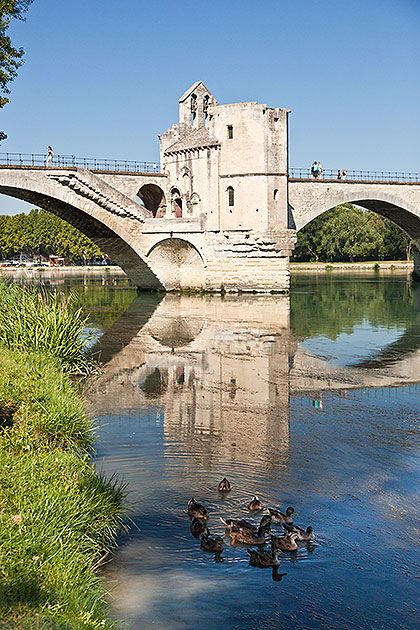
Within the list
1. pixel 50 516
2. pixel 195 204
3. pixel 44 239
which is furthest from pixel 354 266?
pixel 50 516

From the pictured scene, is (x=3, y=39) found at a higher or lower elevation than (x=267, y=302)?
higher

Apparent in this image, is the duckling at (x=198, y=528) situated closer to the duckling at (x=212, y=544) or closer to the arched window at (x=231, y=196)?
the duckling at (x=212, y=544)

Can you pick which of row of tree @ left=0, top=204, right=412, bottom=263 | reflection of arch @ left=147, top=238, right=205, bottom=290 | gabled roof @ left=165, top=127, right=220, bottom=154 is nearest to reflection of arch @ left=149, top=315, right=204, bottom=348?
reflection of arch @ left=147, top=238, right=205, bottom=290

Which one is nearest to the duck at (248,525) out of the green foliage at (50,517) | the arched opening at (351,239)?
the green foliage at (50,517)

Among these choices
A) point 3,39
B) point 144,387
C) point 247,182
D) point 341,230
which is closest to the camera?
point 144,387

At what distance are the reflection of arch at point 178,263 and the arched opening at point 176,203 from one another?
2.07 meters

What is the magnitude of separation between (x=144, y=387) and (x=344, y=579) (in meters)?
8.56

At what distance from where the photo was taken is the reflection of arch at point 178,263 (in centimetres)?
4091

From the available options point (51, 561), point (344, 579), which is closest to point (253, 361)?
point (344, 579)

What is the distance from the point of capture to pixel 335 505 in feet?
25.6

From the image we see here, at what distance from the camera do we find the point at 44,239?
94188mm

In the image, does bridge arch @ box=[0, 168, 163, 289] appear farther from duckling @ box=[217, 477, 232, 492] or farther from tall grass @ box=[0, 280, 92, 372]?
duckling @ box=[217, 477, 232, 492]

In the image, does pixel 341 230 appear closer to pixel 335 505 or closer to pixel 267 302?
pixel 267 302

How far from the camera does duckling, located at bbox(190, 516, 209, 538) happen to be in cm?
686
